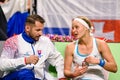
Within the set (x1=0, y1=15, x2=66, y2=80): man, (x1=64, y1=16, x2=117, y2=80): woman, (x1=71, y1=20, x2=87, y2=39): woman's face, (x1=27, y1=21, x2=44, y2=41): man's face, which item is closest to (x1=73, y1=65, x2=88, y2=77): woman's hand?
(x1=64, y1=16, x2=117, y2=80): woman

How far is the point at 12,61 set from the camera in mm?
2625

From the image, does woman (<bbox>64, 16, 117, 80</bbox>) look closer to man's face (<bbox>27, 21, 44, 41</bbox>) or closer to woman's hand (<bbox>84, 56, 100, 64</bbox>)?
woman's hand (<bbox>84, 56, 100, 64</bbox>)

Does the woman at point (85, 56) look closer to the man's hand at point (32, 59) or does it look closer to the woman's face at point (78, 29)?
the woman's face at point (78, 29)

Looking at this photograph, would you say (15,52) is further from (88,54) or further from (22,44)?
(88,54)

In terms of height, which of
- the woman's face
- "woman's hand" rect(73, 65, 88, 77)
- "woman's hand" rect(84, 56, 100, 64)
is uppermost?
the woman's face

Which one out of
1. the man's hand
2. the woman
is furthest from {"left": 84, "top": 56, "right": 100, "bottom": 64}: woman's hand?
the man's hand

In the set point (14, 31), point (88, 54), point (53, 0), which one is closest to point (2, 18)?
point (14, 31)

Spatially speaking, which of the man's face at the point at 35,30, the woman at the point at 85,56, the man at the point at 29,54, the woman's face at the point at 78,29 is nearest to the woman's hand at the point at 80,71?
the woman at the point at 85,56

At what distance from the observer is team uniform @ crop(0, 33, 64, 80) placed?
264cm

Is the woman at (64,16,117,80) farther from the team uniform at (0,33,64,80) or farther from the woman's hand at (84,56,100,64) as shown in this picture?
the team uniform at (0,33,64,80)

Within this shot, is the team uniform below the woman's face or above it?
below

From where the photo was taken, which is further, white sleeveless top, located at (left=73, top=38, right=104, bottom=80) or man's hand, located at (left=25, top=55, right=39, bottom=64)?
white sleeveless top, located at (left=73, top=38, right=104, bottom=80)

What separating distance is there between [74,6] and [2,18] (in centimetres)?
102

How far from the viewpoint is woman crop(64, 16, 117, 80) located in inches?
105
